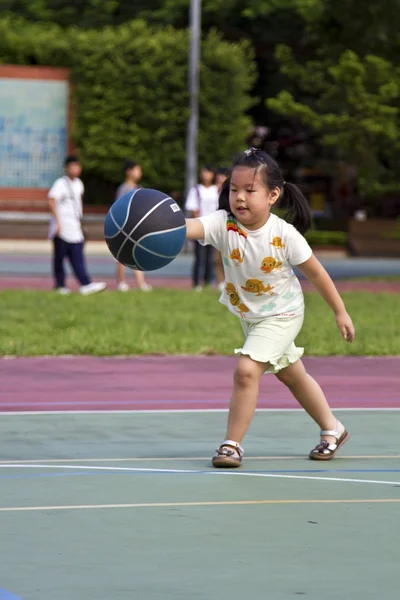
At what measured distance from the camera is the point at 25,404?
1002 centimetres

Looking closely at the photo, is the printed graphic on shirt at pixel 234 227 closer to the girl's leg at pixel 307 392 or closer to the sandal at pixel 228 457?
the girl's leg at pixel 307 392

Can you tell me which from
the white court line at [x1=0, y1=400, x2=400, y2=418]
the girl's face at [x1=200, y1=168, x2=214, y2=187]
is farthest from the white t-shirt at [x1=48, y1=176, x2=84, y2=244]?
the white court line at [x1=0, y1=400, x2=400, y2=418]

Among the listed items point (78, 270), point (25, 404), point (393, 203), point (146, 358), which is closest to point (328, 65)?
point (393, 203)

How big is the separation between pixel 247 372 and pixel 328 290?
0.59m

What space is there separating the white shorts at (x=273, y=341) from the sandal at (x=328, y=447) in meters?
0.45

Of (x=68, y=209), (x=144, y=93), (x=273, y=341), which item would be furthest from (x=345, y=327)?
(x=144, y=93)

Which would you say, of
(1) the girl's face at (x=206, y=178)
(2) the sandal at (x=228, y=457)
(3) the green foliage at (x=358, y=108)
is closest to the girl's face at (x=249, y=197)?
(2) the sandal at (x=228, y=457)

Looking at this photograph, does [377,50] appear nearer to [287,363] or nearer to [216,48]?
[216,48]

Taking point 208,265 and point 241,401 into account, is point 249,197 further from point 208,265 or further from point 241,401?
point 208,265

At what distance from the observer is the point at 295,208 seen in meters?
7.70

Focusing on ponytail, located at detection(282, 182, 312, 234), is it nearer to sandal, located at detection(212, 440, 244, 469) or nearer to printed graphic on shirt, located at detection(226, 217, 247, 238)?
printed graphic on shirt, located at detection(226, 217, 247, 238)

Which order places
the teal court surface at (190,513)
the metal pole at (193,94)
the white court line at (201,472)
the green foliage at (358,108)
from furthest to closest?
the metal pole at (193,94) < the green foliage at (358,108) < the white court line at (201,472) < the teal court surface at (190,513)

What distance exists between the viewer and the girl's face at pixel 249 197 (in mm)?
7375

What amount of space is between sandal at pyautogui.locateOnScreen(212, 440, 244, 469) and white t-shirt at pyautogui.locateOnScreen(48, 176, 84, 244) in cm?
1240
